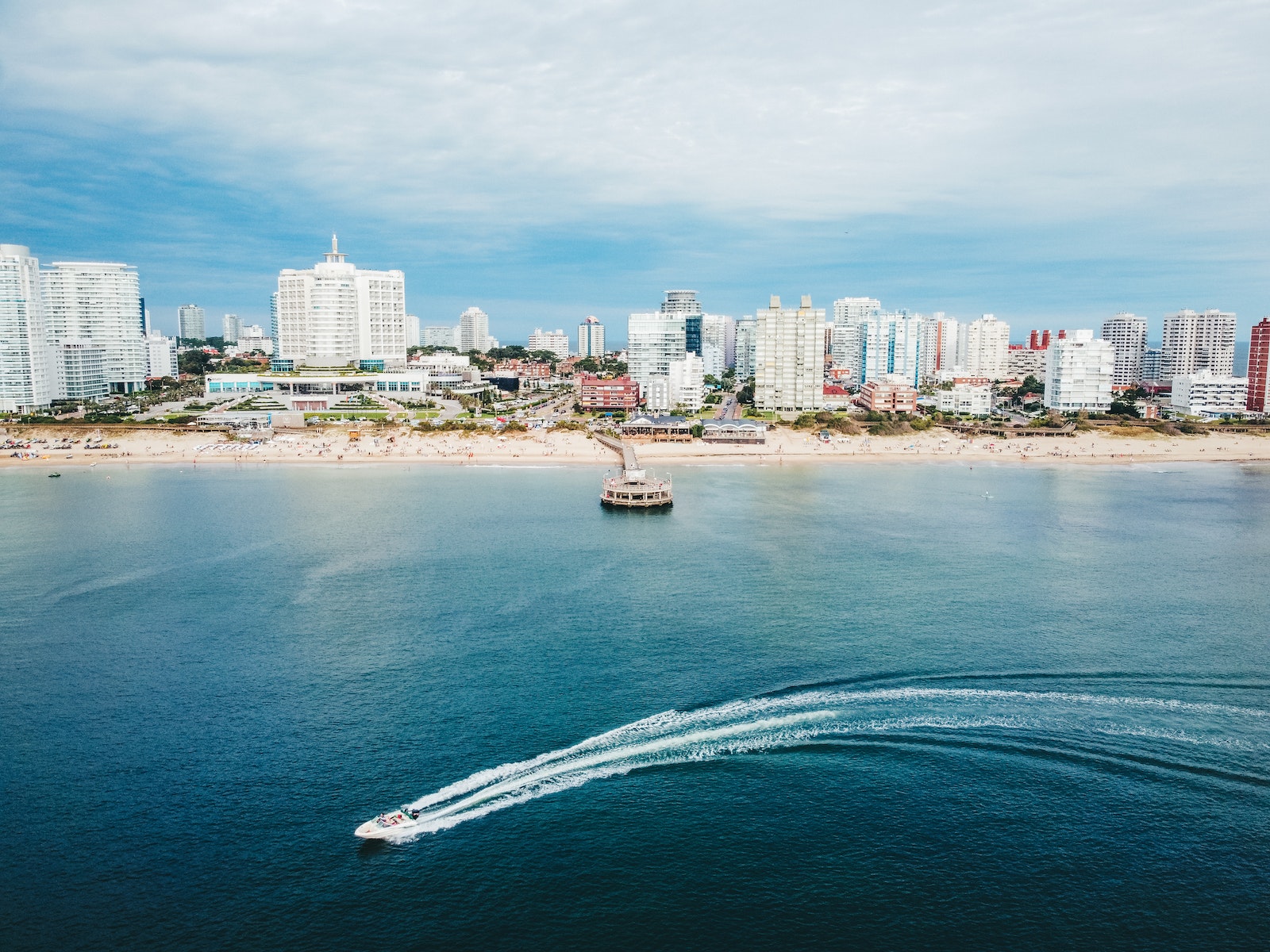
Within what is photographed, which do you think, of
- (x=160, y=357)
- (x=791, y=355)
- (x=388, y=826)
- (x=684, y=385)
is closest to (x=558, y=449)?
(x=684, y=385)

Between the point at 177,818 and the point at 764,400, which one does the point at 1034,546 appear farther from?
the point at 764,400

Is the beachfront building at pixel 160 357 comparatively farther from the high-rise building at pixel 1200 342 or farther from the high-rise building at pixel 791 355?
the high-rise building at pixel 1200 342

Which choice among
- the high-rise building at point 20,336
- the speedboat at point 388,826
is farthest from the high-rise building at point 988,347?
the speedboat at point 388,826

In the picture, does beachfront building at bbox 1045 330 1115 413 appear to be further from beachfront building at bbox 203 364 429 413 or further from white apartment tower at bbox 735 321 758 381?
beachfront building at bbox 203 364 429 413

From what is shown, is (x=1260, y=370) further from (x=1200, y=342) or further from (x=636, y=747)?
(x=636, y=747)

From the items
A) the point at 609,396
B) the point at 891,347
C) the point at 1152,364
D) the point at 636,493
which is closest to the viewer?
the point at 636,493

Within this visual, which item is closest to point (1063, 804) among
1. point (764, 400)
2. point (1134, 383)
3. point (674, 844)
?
point (674, 844)
